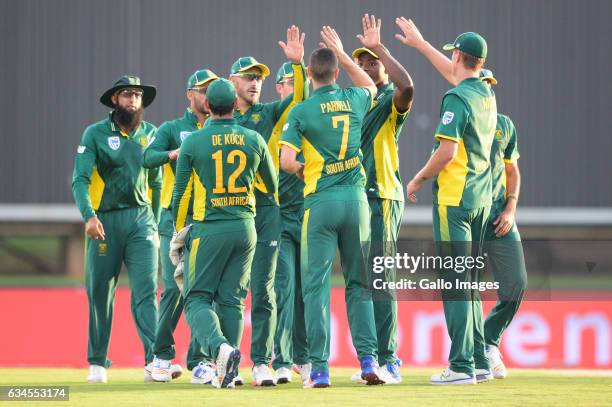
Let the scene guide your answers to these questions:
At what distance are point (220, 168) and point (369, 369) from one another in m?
1.62

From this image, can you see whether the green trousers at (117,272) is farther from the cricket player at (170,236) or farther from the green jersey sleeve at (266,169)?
the green jersey sleeve at (266,169)

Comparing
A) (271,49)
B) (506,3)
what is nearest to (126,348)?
(271,49)

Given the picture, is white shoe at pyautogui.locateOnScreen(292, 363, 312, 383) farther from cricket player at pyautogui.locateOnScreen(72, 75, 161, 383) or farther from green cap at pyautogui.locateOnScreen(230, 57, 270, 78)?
green cap at pyautogui.locateOnScreen(230, 57, 270, 78)

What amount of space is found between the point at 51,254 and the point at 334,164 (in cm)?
1566

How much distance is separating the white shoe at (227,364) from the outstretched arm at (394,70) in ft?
6.70

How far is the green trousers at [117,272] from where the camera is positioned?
9641 mm

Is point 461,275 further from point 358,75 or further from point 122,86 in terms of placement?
point 122,86

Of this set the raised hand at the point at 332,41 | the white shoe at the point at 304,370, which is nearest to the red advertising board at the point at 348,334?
the white shoe at the point at 304,370

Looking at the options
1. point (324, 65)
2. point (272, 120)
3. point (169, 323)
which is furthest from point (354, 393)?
point (272, 120)

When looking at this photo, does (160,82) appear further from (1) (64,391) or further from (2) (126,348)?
(1) (64,391)

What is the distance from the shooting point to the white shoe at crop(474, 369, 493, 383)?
351 inches

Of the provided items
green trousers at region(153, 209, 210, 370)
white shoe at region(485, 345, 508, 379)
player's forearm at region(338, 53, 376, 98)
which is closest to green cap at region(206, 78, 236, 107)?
player's forearm at region(338, 53, 376, 98)

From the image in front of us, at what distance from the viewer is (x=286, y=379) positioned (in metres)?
9.08

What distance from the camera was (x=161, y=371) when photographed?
959cm
